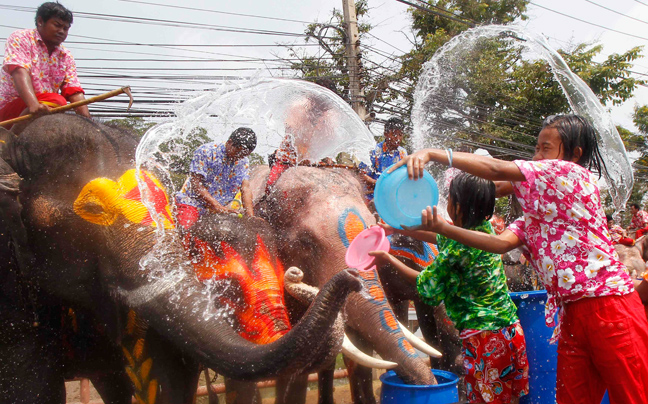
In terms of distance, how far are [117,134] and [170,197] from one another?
55 cm

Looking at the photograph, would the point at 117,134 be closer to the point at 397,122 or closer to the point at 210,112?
the point at 210,112

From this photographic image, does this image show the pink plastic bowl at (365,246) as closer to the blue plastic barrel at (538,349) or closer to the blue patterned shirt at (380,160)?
the blue plastic barrel at (538,349)

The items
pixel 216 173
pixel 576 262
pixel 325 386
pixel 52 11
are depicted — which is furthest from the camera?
pixel 325 386

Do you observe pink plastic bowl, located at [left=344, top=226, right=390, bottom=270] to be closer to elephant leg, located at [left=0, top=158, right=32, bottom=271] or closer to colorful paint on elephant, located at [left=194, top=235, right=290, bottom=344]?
colorful paint on elephant, located at [left=194, top=235, right=290, bottom=344]

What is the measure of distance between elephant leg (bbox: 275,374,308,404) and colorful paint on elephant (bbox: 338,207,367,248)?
51.1 inches

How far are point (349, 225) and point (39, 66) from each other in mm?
2634

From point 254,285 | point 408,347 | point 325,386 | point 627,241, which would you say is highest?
point 254,285

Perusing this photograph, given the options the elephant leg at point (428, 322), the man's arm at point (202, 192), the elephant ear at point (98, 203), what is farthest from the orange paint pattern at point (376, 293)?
the elephant leg at point (428, 322)

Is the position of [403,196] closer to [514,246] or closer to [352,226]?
[514,246]

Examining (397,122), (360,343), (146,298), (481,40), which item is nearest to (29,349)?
(146,298)

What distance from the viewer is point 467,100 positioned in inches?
463

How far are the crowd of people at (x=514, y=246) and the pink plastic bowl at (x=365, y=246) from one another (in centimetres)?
8

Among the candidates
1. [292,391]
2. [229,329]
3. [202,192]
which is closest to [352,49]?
[202,192]

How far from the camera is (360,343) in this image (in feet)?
13.9
